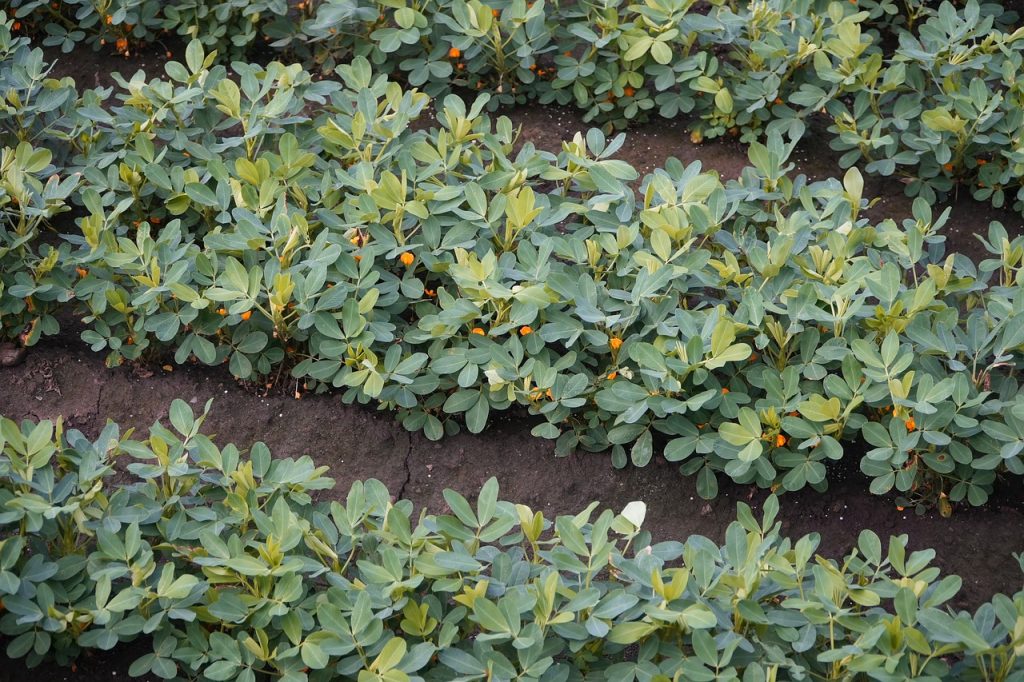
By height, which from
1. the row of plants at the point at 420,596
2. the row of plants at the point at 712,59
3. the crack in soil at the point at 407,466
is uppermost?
the row of plants at the point at 712,59

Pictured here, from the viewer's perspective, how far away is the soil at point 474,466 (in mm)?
2979

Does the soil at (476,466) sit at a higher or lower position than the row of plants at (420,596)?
lower

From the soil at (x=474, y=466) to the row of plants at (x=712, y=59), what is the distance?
1.31 metres

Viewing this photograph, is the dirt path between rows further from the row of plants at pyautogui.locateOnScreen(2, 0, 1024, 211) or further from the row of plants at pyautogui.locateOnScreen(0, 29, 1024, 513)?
the row of plants at pyautogui.locateOnScreen(2, 0, 1024, 211)

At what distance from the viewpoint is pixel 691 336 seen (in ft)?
9.56

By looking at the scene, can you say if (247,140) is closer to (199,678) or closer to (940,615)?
(199,678)

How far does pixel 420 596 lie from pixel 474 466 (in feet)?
2.14

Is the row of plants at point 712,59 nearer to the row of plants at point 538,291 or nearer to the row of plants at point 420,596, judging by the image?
the row of plants at point 538,291

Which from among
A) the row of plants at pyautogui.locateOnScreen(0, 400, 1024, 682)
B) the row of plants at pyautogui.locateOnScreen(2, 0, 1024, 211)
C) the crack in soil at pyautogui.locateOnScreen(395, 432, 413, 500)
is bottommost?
the crack in soil at pyautogui.locateOnScreen(395, 432, 413, 500)

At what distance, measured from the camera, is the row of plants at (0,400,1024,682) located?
2359mm

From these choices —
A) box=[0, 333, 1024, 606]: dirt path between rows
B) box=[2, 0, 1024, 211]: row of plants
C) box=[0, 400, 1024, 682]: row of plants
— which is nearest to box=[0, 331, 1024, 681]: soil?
box=[0, 333, 1024, 606]: dirt path between rows

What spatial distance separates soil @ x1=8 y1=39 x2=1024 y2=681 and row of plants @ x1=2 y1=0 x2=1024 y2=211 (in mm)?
1309

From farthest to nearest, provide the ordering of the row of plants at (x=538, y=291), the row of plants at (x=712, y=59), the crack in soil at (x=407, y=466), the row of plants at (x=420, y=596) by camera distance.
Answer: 1. the row of plants at (x=712, y=59)
2. the crack in soil at (x=407, y=466)
3. the row of plants at (x=538, y=291)
4. the row of plants at (x=420, y=596)

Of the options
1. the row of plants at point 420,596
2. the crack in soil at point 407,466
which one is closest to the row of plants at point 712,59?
the crack in soil at point 407,466
